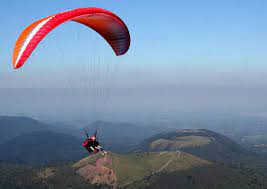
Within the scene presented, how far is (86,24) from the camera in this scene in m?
37.1

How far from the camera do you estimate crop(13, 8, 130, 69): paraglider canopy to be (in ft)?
80.7

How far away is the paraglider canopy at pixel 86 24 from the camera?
80.7ft

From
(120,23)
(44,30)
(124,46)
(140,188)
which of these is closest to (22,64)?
(44,30)

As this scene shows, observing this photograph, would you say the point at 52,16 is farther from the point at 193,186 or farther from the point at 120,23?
the point at 193,186

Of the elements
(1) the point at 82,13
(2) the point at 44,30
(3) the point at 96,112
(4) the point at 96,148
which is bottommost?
(4) the point at 96,148

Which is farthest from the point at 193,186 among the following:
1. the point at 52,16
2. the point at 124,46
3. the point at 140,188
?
the point at 52,16

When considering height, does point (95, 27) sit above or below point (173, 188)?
above

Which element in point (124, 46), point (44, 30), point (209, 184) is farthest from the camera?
point (209, 184)

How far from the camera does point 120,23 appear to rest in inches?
1415

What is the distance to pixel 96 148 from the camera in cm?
3238

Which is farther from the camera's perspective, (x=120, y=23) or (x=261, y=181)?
(x=261, y=181)

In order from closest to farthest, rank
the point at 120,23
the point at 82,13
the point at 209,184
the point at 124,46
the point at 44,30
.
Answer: the point at 44,30 < the point at 82,13 < the point at 120,23 < the point at 124,46 < the point at 209,184

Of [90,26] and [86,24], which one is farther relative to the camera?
[90,26]

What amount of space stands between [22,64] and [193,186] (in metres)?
189
